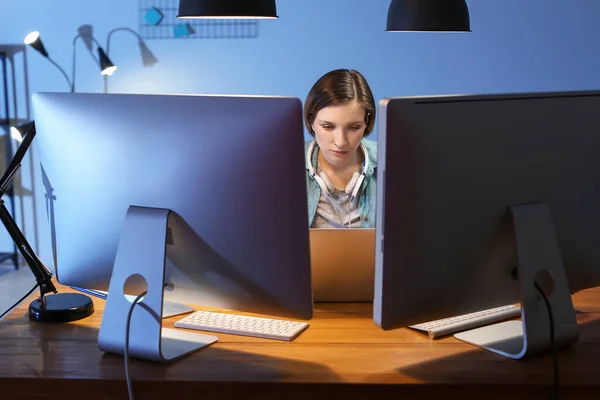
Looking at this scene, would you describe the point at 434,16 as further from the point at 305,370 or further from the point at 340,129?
the point at 305,370

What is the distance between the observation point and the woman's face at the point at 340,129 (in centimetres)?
257

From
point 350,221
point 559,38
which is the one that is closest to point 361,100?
point 350,221

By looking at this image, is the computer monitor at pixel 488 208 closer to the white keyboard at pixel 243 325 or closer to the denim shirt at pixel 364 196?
the white keyboard at pixel 243 325

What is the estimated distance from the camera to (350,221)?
8.32 ft

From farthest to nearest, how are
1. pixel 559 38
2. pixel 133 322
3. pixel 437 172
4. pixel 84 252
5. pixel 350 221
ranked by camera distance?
→ pixel 559 38, pixel 350 221, pixel 84 252, pixel 133 322, pixel 437 172

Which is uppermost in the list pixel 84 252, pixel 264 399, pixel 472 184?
pixel 472 184

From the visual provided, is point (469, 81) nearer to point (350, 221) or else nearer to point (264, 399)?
point (350, 221)

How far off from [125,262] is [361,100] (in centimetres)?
136

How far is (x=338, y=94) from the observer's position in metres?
2.60

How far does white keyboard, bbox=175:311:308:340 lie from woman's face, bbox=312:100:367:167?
101 cm

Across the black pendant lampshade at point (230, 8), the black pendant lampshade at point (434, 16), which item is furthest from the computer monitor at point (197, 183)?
the black pendant lampshade at point (434, 16)

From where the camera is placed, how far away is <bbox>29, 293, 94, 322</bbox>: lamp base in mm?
1676

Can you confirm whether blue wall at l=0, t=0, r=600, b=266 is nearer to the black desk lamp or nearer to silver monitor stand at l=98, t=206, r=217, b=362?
the black desk lamp

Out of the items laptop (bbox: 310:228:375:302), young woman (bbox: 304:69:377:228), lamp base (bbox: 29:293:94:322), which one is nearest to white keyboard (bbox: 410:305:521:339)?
laptop (bbox: 310:228:375:302)
